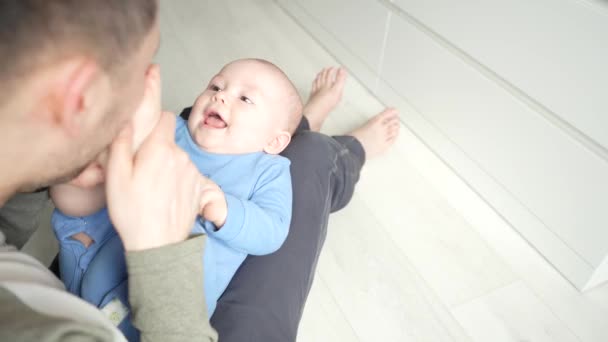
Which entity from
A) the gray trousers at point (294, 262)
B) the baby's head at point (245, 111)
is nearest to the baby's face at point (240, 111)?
the baby's head at point (245, 111)

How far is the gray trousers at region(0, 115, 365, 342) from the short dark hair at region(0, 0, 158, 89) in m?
0.49

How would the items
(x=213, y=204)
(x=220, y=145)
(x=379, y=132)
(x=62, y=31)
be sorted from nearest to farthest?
(x=62, y=31), (x=213, y=204), (x=220, y=145), (x=379, y=132)

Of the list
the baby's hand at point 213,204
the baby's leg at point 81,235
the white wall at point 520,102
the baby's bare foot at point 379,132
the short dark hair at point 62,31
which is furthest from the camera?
the baby's bare foot at point 379,132

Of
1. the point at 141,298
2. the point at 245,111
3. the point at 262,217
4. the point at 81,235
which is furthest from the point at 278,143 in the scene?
the point at 141,298

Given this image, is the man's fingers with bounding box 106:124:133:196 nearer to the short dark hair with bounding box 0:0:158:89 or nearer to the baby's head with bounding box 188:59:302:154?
the short dark hair with bounding box 0:0:158:89

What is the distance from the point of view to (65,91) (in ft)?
1.55

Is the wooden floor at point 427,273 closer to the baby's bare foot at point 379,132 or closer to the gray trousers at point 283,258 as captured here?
the baby's bare foot at point 379,132

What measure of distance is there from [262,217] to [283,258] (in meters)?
0.12

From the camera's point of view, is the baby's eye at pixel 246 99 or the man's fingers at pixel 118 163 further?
the baby's eye at pixel 246 99

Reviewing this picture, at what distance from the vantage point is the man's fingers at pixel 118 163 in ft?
1.95

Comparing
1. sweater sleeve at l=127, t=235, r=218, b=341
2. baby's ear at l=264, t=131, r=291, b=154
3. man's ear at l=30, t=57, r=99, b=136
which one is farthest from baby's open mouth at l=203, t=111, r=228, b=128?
man's ear at l=30, t=57, r=99, b=136

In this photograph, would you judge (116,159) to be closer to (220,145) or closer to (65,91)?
(65,91)

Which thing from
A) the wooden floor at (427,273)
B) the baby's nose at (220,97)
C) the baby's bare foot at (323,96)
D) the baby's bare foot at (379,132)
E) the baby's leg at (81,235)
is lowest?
the wooden floor at (427,273)

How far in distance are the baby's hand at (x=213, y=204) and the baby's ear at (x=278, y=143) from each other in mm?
314
